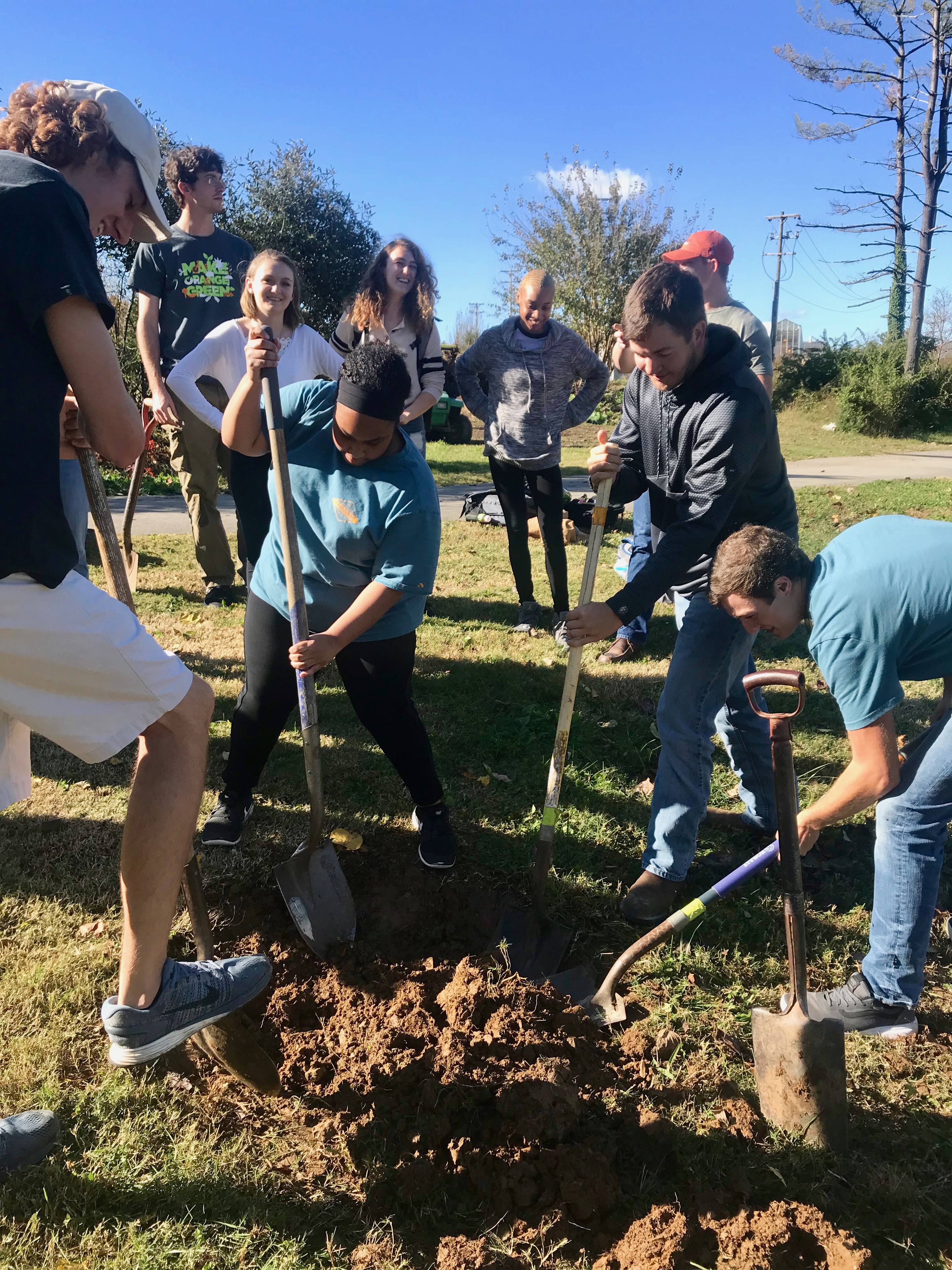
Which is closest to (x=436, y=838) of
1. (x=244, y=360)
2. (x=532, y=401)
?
(x=244, y=360)

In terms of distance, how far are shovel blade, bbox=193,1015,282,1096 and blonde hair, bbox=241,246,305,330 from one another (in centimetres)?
310

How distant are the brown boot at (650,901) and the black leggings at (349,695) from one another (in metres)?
0.86

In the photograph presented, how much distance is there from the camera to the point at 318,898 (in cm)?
290

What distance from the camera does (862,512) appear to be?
10.5 metres

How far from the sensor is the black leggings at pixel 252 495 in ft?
13.4

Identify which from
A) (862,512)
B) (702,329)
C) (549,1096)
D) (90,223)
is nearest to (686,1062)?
(549,1096)

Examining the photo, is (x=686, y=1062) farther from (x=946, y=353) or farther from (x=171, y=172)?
(x=946, y=353)

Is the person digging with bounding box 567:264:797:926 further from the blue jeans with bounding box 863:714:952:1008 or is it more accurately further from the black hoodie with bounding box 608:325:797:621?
the blue jeans with bounding box 863:714:952:1008

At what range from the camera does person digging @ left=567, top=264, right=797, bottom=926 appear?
2793mm

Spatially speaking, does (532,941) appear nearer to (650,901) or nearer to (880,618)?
(650,901)

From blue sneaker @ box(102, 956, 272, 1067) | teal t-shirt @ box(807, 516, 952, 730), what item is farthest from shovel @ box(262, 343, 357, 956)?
teal t-shirt @ box(807, 516, 952, 730)

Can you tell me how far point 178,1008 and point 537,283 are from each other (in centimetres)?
464

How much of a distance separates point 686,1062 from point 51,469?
7.81ft

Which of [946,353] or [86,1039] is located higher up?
[946,353]
